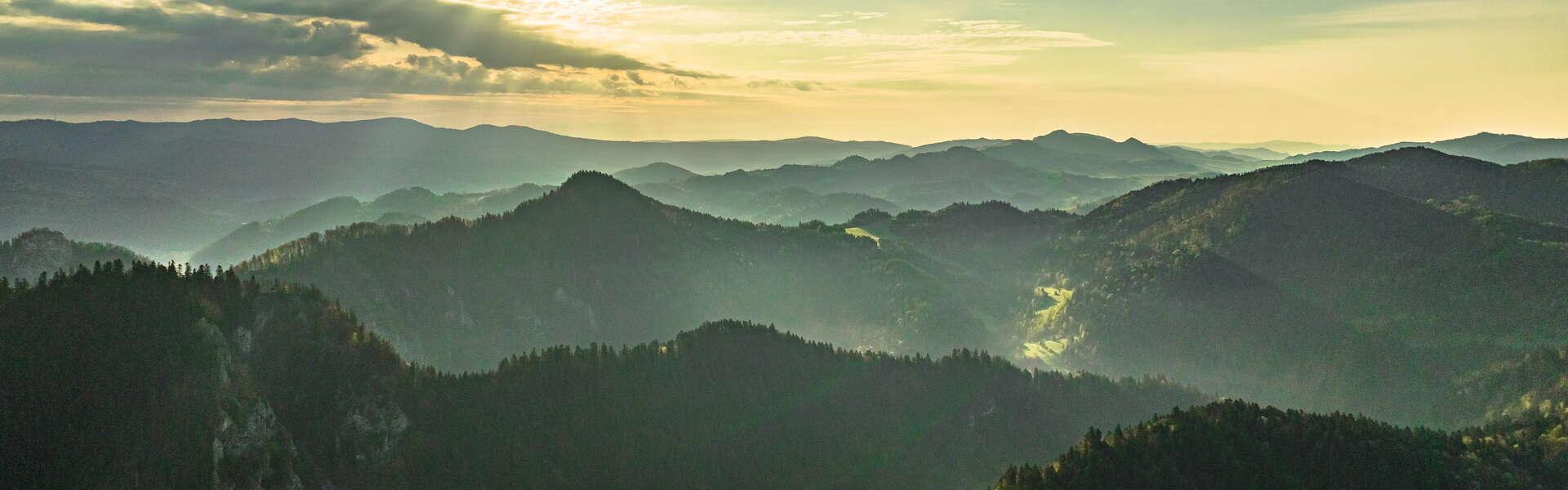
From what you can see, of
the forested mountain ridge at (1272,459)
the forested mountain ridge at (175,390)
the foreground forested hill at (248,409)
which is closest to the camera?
the forested mountain ridge at (175,390)

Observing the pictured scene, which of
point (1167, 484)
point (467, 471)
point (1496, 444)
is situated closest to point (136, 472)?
point (467, 471)

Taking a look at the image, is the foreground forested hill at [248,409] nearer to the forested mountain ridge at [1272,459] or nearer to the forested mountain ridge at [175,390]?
the forested mountain ridge at [175,390]

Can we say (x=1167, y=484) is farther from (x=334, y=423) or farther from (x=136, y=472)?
(x=136, y=472)

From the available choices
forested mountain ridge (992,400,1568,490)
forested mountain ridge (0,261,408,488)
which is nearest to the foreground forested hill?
forested mountain ridge (0,261,408,488)

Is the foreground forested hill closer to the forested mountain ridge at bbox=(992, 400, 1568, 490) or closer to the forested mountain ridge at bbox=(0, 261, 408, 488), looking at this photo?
the forested mountain ridge at bbox=(0, 261, 408, 488)

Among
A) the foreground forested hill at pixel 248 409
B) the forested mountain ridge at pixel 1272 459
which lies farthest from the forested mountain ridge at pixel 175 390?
the forested mountain ridge at pixel 1272 459

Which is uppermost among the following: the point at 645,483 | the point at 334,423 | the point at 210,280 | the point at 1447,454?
the point at 210,280

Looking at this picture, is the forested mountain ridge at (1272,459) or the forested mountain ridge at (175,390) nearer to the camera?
the forested mountain ridge at (175,390)

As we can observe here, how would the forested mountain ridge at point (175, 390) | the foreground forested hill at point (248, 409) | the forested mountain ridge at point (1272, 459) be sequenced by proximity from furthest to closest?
the forested mountain ridge at point (1272, 459), the foreground forested hill at point (248, 409), the forested mountain ridge at point (175, 390)
